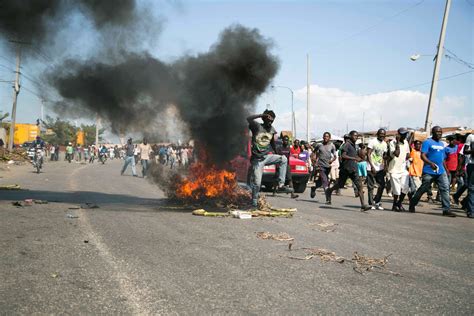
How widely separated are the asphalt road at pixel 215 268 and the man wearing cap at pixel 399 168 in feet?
8.99

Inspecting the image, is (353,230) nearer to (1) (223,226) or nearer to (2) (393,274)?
(1) (223,226)

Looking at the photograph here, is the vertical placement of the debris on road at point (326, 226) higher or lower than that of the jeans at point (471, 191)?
lower

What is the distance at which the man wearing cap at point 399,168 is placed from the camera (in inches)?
399

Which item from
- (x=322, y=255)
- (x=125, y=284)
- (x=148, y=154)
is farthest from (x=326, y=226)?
(x=148, y=154)

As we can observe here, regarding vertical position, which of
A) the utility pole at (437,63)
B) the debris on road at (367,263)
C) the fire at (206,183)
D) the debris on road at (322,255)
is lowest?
the debris on road at (322,255)

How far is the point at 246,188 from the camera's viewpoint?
30.6 ft

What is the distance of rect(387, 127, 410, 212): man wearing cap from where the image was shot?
10133 mm

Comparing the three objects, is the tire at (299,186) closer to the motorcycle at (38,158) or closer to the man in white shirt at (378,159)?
the man in white shirt at (378,159)

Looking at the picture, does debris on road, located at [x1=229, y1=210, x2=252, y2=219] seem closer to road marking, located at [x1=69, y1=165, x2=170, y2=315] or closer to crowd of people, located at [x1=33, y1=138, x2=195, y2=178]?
crowd of people, located at [x1=33, y1=138, x2=195, y2=178]

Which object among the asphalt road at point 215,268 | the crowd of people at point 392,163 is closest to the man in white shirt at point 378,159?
the crowd of people at point 392,163

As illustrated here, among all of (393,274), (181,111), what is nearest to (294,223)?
(393,274)

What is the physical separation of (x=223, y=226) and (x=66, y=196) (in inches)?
212

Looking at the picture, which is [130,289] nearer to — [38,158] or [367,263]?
[367,263]

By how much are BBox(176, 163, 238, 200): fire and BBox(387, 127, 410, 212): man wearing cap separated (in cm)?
400
